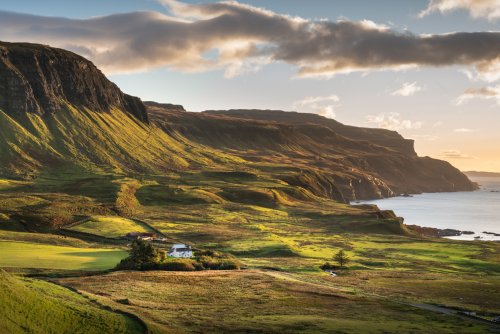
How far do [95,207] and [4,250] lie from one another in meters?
79.4

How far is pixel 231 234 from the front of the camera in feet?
520

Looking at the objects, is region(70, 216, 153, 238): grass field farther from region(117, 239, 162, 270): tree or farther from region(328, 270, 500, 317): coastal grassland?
region(328, 270, 500, 317): coastal grassland

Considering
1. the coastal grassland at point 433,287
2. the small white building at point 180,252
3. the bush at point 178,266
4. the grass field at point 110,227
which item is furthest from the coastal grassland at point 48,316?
the grass field at point 110,227

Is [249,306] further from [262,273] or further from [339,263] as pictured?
[339,263]

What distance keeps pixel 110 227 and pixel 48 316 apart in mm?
104782

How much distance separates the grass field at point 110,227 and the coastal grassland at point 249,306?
2279 inches

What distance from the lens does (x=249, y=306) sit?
7019 cm

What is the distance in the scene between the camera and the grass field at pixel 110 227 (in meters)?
144

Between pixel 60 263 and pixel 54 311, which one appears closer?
pixel 54 311

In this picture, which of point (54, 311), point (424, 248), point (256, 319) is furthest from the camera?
point (424, 248)

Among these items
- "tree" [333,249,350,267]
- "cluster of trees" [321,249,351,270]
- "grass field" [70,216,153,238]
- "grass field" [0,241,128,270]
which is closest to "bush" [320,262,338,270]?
"cluster of trees" [321,249,351,270]

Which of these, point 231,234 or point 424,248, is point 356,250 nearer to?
point 424,248

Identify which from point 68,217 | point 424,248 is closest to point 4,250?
point 68,217

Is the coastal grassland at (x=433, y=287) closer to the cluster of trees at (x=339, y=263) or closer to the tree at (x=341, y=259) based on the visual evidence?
the cluster of trees at (x=339, y=263)
